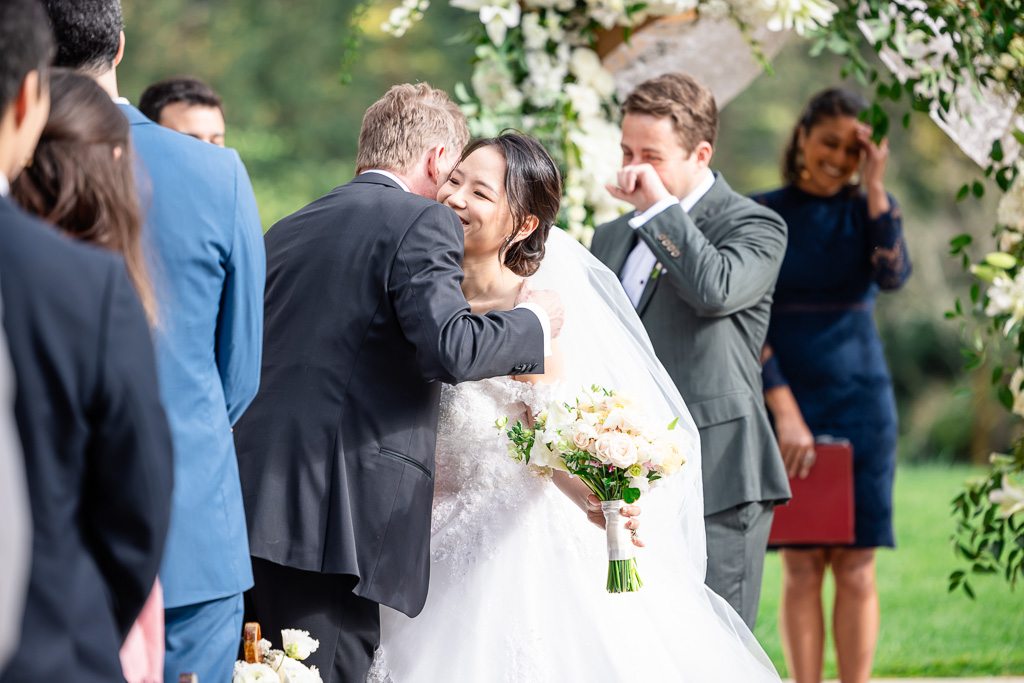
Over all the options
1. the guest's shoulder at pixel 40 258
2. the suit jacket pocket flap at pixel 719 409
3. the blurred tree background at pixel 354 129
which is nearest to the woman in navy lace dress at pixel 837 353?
the suit jacket pocket flap at pixel 719 409

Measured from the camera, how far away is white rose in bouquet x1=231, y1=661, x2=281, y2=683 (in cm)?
214

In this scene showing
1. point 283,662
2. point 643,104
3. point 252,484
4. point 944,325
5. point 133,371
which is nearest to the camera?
point 133,371

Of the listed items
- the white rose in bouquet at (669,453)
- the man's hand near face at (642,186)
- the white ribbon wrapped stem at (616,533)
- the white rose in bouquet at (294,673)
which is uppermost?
the man's hand near face at (642,186)

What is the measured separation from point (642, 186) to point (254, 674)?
191 cm

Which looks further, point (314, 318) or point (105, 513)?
point (314, 318)

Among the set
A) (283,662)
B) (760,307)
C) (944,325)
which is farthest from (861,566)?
(944,325)

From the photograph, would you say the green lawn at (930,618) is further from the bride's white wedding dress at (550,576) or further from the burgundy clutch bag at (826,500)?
the bride's white wedding dress at (550,576)

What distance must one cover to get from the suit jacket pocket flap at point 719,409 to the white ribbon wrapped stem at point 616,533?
78 cm

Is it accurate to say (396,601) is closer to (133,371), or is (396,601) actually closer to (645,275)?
(133,371)

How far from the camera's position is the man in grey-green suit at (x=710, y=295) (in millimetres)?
3236

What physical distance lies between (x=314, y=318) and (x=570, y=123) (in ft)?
6.29

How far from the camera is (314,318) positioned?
239 cm

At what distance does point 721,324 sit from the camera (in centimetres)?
334

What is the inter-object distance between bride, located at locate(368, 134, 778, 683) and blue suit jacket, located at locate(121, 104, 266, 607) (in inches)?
31.6
